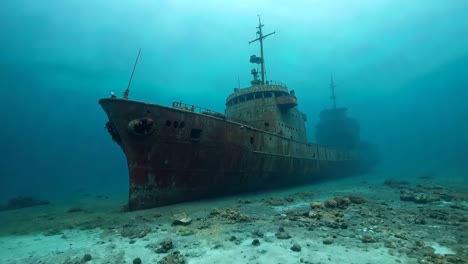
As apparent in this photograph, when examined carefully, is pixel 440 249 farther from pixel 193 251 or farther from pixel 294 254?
pixel 193 251

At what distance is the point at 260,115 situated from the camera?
1903 cm

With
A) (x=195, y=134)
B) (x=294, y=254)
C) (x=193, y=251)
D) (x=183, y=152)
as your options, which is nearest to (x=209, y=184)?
(x=183, y=152)

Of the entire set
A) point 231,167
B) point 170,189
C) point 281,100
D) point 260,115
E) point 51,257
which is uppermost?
point 281,100

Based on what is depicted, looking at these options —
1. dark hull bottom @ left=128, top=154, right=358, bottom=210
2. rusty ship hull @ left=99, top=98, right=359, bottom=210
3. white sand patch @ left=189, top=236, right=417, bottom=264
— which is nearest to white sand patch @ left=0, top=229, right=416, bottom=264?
white sand patch @ left=189, top=236, right=417, bottom=264

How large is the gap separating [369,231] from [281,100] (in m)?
13.9

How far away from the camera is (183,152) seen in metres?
11.6

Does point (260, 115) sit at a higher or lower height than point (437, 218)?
higher

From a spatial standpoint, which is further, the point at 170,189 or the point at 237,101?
the point at 237,101

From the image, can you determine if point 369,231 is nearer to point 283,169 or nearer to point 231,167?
point 231,167

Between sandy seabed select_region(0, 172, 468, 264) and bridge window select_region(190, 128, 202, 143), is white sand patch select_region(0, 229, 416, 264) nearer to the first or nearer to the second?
sandy seabed select_region(0, 172, 468, 264)

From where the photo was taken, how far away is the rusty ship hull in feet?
34.9

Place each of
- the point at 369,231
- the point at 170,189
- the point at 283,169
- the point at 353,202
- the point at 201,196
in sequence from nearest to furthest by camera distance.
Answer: the point at 369,231, the point at 353,202, the point at 170,189, the point at 201,196, the point at 283,169

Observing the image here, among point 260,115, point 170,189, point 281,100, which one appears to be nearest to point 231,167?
point 170,189

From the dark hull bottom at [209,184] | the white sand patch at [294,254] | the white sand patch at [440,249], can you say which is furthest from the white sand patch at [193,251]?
the dark hull bottom at [209,184]
